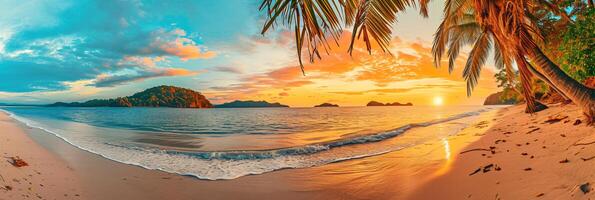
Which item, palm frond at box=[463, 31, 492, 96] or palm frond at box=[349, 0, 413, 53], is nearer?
palm frond at box=[349, 0, 413, 53]

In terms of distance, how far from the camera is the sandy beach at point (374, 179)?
3841mm

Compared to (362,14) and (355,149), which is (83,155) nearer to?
(355,149)

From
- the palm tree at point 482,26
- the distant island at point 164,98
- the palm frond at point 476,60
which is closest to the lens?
the palm tree at point 482,26

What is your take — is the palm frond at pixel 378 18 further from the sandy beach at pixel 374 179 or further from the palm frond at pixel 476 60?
the palm frond at pixel 476 60

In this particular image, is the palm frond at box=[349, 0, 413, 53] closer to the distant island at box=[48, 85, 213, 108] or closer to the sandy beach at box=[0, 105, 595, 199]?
the sandy beach at box=[0, 105, 595, 199]

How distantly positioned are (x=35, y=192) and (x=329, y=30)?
16.5 feet

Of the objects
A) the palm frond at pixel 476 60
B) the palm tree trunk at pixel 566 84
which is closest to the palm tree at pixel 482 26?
the palm tree trunk at pixel 566 84

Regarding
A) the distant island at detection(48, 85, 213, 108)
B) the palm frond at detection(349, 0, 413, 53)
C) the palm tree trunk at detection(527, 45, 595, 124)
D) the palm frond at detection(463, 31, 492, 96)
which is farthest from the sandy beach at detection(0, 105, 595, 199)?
the distant island at detection(48, 85, 213, 108)

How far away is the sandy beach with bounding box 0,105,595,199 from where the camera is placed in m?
3.84

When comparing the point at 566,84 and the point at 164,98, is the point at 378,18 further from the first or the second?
the point at 164,98

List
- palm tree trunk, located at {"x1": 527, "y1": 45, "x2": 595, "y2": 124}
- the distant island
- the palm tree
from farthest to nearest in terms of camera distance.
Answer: the distant island → palm tree trunk, located at {"x1": 527, "y1": 45, "x2": 595, "y2": 124} → the palm tree

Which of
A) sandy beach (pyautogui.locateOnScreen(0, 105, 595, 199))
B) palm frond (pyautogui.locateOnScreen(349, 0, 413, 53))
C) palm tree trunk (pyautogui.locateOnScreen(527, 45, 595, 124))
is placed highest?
palm frond (pyautogui.locateOnScreen(349, 0, 413, 53))

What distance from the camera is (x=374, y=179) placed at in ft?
19.1

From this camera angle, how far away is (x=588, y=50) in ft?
19.4
